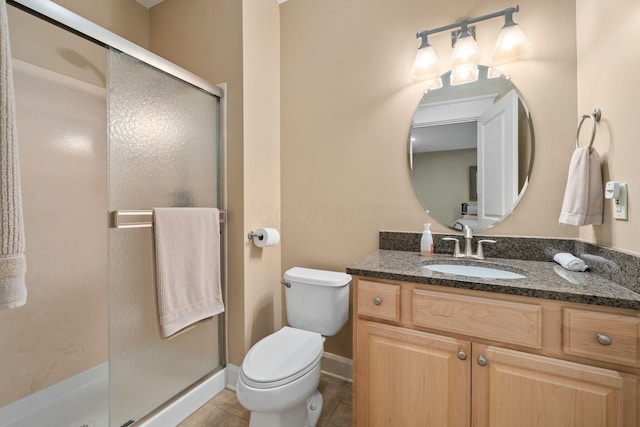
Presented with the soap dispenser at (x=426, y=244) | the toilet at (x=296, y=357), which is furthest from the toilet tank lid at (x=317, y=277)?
the soap dispenser at (x=426, y=244)

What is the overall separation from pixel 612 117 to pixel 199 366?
7.70 feet

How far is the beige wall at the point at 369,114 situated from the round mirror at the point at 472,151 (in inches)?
2.3

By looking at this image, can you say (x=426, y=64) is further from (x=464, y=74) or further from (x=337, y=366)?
(x=337, y=366)

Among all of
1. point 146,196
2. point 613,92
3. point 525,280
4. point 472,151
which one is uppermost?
point 613,92

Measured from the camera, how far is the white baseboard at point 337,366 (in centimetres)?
179

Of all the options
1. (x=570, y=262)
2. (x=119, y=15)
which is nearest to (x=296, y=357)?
(x=570, y=262)

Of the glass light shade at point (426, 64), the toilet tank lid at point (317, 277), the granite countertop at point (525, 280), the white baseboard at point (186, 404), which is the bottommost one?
the white baseboard at point (186, 404)

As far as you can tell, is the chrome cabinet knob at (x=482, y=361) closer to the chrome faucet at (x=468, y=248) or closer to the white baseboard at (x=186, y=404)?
the chrome faucet at (x=468, y=248)

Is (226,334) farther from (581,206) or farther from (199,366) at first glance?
(581,206)

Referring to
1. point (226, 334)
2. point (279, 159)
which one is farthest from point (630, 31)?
point (226, 334)

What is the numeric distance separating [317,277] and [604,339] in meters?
1.18

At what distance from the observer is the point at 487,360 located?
3.18ft

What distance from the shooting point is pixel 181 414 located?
57.6 inches

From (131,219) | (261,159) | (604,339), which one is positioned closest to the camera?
(604,339)
